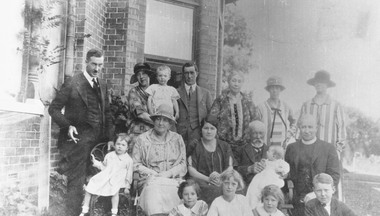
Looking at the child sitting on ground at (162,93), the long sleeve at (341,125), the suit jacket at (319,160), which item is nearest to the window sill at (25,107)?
the child sitting on ground at (162,93)

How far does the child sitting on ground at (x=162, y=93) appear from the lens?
5332 millimetres

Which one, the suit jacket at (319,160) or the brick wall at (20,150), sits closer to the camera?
the brick wall at (20,150)

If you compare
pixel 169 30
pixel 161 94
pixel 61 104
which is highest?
pixel 169 30

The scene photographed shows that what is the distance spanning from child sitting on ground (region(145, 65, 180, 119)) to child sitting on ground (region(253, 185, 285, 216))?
1.37 metres

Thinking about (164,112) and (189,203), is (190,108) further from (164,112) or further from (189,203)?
(189,203)

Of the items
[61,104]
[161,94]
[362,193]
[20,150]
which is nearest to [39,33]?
[61,104]

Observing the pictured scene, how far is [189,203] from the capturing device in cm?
470

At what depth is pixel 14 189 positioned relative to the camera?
192 inches

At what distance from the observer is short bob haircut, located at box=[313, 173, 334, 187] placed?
5013 millimetres

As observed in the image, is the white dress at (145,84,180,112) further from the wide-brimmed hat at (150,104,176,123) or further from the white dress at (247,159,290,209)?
the white dress at (247,159,290,209)

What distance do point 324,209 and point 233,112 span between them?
1485 millimetres

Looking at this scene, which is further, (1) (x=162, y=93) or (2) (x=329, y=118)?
(2) (x=329, y=118)

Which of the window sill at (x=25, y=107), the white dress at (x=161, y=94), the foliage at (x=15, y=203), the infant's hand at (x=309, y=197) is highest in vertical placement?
the white dress at (x=161, y=94)

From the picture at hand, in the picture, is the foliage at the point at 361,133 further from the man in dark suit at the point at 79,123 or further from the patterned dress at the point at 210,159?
the man in dark suit at the point at 79,123
